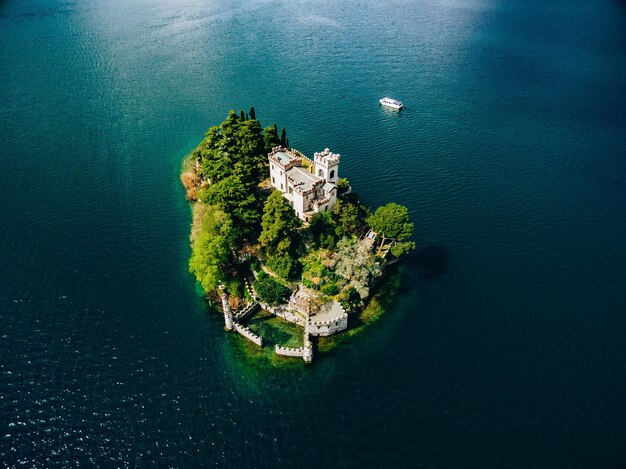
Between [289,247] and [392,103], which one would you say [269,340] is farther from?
[392,103]

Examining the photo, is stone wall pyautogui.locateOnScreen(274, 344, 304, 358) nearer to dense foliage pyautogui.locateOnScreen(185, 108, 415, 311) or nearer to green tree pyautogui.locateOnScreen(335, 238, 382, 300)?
dense foliage pyautogui.locateOnScreen(185, 108, 415, 311)

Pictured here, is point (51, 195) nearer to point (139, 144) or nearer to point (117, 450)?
point (139, 144)

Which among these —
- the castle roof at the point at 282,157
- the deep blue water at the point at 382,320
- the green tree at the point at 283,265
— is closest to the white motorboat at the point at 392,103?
the deep blue water at the point at 382,320

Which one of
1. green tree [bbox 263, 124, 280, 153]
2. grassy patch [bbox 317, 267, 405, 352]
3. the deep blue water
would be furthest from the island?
the deep blue water

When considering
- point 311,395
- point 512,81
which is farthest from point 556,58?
point 311,395

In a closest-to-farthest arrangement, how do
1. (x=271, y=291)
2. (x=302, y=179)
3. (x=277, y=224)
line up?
(x=271, y=291), (x=277, y=224), (x=302, y=179)

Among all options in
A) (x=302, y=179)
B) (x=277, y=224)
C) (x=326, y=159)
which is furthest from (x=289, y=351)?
(x=326, y=159)
